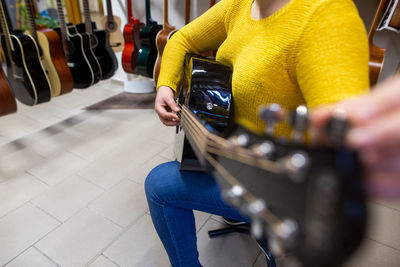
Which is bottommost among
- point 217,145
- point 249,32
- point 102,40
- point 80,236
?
point 80,236

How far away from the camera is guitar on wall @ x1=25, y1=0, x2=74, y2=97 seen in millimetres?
1544

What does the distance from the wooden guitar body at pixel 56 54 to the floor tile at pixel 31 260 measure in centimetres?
103

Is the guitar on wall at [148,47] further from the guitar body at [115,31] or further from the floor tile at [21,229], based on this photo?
the floor tile at [21,229]

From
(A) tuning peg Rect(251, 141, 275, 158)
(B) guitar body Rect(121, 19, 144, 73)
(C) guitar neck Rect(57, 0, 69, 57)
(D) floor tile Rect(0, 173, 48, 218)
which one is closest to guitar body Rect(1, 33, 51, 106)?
(C) guitar neck Rect(57, 0, 69, 57)

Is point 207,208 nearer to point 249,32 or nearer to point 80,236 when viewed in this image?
point 249,32

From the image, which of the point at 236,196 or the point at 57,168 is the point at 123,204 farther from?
the point at 236,196

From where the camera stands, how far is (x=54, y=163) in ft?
4.72

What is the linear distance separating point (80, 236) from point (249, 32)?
3.26 feet

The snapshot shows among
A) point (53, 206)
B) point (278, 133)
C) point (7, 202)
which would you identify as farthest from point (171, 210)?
point (7, 202)

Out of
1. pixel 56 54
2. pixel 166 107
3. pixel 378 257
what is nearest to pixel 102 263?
pixel 166 107

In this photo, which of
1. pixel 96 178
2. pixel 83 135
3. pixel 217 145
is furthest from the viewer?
pixel 83 135

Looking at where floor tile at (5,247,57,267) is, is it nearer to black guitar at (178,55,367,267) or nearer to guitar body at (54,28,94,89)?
black guitar at (178,55,367,267)

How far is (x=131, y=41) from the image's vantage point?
6.48 ft

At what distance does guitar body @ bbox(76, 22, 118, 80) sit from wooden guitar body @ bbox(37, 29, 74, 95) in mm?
235
